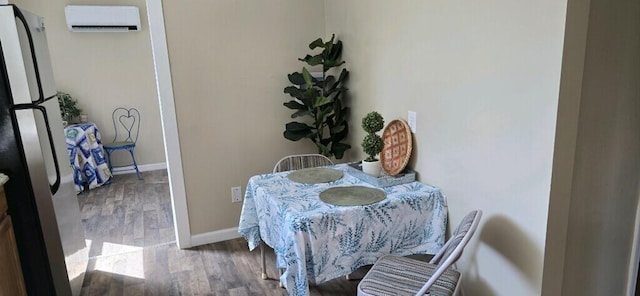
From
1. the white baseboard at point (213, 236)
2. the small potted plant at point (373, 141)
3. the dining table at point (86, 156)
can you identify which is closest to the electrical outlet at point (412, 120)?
the small potted plant at point (373, 141)

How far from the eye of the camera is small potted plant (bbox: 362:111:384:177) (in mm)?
2121

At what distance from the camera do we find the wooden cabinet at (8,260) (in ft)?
5.01

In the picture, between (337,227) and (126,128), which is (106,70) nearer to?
(126,128)

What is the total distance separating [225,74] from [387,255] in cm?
171

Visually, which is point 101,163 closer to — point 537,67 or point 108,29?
point 108,29

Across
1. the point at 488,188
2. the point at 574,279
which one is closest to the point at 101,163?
the point at 488,188

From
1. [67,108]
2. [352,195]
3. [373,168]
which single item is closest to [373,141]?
[373,168]

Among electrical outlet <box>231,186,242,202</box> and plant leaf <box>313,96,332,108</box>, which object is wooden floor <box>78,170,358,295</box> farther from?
plant leaf <box>313,96,332,108</box>

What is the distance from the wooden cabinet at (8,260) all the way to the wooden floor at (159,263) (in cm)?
75

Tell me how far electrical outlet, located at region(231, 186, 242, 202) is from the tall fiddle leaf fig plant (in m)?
0.56

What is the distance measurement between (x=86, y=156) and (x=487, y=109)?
14.2 feet

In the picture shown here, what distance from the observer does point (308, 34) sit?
295 cm

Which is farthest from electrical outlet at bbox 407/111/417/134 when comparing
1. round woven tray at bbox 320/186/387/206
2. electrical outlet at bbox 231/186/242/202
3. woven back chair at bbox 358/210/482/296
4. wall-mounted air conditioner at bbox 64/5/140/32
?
wall-mounted air conditioner at bbox 64/5/140/32

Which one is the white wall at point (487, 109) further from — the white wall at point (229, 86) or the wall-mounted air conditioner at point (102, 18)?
the wall-mounted air conditioner at point (102, 18)
